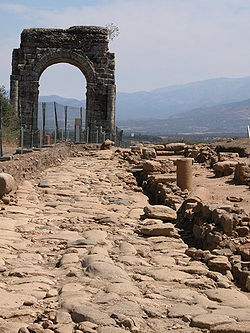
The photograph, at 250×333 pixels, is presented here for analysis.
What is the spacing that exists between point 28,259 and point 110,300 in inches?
70.7

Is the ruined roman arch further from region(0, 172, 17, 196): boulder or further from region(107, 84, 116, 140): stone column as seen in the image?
region(0, 172, 17, 196): boulder

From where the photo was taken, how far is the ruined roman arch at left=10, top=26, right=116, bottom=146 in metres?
28.1

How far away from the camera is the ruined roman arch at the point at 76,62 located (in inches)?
1107

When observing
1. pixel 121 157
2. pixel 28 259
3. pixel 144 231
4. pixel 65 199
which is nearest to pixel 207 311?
pixel 28 259

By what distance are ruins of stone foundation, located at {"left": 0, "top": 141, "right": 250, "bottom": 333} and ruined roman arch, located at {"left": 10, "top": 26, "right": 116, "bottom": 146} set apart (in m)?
14.0

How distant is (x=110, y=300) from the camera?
18.5 ft

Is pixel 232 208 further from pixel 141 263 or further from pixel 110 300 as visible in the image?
pixel 110 300

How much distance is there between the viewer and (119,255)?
7.52 m

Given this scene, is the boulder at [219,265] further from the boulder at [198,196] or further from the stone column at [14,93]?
the stone column at [14,93]

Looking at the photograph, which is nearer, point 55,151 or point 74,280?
point 74,280

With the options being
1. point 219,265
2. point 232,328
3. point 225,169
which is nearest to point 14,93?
point 225,169

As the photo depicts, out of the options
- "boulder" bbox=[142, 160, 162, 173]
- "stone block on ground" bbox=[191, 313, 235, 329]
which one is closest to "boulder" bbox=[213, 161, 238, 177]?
"boulder" bbox=[142, 160, 162, 173]

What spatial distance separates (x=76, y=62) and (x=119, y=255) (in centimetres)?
2222

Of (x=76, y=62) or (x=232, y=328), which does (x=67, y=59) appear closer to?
(x=76, y=62)
